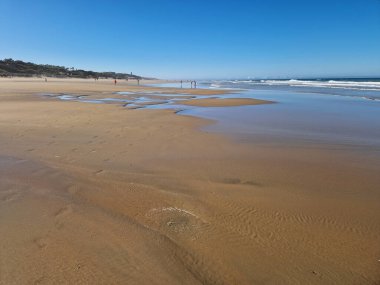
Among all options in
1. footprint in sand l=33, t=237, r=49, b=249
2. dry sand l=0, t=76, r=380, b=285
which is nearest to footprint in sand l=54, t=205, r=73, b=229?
dry sand l=0, t=76, r=380, b=285

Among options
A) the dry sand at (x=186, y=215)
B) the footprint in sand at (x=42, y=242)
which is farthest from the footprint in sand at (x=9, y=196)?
the footprint in sand at (x=42, y=242)

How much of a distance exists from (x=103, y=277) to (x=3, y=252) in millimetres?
1089

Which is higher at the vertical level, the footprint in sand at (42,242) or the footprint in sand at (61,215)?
the footprint in sand at (61,215)

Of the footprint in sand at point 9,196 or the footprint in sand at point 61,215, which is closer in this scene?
the footprint in sand at point 61,215

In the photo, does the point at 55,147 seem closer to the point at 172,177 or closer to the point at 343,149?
the point at 172,177

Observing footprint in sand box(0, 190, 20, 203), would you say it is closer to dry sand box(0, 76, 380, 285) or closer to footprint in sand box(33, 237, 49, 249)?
dry sand box(0, 76, 380, 285)

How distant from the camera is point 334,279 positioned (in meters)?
2.61

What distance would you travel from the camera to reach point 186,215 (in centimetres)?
374

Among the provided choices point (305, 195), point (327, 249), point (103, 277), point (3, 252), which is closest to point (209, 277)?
point (103, 277)

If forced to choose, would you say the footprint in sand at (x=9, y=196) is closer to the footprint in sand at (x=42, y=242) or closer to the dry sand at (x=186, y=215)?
the dry sand at (x=186, y=215)

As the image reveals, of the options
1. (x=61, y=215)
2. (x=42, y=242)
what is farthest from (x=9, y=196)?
(x=42, y=242)

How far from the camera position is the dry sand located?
267 centimetres

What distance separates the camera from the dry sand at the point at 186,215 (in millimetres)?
2674

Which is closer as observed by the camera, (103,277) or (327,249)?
(103,277)
